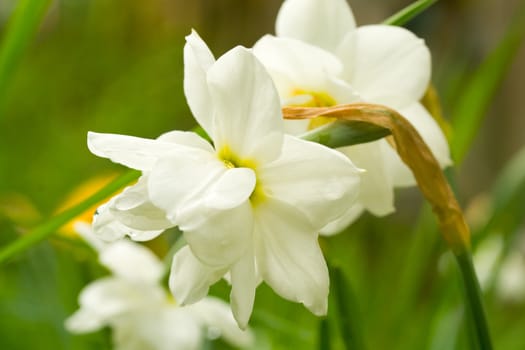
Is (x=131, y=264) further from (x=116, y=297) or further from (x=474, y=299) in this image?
(x=474, y=299)

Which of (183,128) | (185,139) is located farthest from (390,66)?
(183,128)

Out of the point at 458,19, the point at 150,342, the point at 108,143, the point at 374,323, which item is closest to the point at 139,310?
the point at 150,342

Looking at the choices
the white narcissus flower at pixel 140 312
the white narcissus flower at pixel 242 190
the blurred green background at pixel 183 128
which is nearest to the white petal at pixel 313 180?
the white narcissus flower at pixel 242 190

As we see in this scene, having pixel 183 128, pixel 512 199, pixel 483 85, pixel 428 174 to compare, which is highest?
pixel 428 174

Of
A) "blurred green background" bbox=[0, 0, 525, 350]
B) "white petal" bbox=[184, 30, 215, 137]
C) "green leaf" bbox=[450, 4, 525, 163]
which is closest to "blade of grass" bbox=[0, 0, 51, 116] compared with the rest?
"blurred green background" bbox=[0, 0, 525, 350]

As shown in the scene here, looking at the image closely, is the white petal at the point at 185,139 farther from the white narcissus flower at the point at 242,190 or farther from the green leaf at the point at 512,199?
the green leaf at the point at 512,199

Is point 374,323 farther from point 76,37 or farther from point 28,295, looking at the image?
point 76,37

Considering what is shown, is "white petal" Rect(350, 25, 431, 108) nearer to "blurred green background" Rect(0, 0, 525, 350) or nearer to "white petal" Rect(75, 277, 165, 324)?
"blurred green background" Rect(0, 0, 525, 350)
